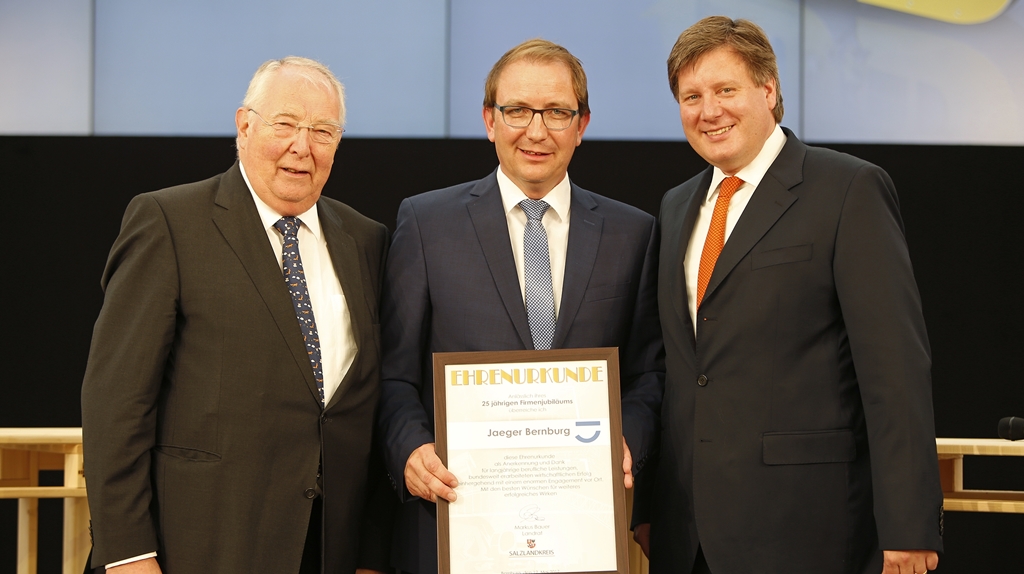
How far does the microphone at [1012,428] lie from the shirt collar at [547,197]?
156cm

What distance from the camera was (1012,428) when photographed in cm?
263

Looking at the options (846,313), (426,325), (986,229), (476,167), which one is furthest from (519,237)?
(986,229)

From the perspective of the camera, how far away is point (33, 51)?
3.99 m

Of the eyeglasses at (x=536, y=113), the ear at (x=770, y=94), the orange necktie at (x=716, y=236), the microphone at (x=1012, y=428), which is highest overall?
the ear at (x=770, y=94)

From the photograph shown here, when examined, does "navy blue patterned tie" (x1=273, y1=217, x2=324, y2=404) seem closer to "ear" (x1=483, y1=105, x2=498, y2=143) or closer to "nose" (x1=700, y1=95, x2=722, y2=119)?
"ear" (x1=483, y1=105, x2=498, y2=143)

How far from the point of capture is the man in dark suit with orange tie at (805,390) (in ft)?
6.10

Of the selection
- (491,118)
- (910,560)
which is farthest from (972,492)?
(491,118)

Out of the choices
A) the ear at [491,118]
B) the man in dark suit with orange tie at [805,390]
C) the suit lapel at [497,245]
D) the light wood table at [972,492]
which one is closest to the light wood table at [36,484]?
the suit lapel at [497,245]

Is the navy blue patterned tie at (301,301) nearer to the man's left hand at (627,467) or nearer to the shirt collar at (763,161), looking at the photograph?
the man's left hand at (627,467)

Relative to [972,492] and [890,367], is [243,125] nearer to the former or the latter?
[890,367]

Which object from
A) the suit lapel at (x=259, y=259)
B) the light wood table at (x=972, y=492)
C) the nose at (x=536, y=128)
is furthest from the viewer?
the light wood table at (x=972, y=492)

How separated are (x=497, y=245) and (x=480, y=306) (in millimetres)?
170

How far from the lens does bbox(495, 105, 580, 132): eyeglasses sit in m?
2.20

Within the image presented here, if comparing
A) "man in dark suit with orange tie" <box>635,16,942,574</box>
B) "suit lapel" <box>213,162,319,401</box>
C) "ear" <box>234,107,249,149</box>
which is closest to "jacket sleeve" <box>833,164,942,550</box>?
"man in dark suit with orange tie" <box>635,16,942,574</box>
